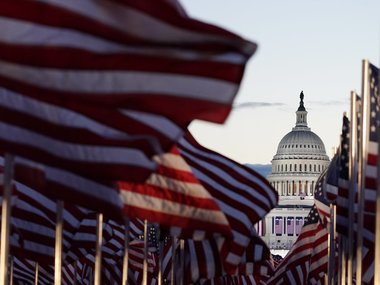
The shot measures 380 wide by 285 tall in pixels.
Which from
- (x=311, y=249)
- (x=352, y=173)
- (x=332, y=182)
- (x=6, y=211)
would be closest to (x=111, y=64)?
(x=6, y=211)

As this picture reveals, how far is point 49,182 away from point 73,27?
298 cm

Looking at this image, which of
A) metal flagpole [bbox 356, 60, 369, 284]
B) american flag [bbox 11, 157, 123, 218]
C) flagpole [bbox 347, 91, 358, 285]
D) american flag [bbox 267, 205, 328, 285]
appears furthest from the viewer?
american flag [bbox 267, 205, 328, 285]

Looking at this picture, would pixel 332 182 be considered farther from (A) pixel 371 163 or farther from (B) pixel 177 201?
(B) pixel 177 201

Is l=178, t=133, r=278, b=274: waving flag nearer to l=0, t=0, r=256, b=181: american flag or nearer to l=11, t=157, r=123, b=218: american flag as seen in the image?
l=11, t=157, r=123, b=218: american flag

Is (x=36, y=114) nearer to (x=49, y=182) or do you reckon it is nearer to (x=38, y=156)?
(x=38, y=156)

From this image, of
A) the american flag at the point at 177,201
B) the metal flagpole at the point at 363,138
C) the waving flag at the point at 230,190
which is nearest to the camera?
the american flag at the point at 177,201

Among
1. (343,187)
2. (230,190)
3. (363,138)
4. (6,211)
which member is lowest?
(6,211)

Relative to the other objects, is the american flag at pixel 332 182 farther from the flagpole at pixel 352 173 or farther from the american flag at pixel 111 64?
the american flag at pixel 111 64

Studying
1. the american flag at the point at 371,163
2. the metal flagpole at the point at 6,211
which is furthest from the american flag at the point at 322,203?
the metal flagpole at the point at 6,211

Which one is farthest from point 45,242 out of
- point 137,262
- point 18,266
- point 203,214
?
point 137,262

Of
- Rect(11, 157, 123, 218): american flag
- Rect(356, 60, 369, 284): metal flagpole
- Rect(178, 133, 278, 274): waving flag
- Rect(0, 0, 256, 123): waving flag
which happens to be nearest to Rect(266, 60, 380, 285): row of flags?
Rect(356, 60, 369, 284): metal flagpole

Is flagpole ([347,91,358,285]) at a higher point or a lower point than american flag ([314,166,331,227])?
lower

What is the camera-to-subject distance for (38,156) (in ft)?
53.3

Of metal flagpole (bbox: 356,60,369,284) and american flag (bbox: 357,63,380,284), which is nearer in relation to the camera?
american flag (bbox: 357,63,380,284)
